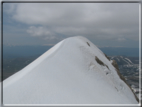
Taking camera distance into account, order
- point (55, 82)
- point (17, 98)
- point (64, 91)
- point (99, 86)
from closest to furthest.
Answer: point (17, 98)
point (64, 91)
point (55, 82)
point (99, 86)

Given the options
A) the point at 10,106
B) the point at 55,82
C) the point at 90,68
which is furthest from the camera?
the point at 90,68

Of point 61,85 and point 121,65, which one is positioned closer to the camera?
point 61,85

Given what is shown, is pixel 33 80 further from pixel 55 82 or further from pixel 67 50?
pixel 67 50

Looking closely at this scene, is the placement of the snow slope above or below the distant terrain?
above

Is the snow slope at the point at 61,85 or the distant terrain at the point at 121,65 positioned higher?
the snow slope at the point at 61,85

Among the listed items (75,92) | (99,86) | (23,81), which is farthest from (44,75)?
(99,86)

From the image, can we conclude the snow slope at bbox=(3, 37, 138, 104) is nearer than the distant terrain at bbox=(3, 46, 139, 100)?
Yes

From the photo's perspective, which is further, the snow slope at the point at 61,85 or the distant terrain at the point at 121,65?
the distant terrain at the point at 121,65

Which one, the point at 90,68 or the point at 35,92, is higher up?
the point at 90,68

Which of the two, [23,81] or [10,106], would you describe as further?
[23,81]

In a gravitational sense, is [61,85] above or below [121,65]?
above

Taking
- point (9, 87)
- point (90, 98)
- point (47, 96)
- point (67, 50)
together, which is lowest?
point (90, 98)
